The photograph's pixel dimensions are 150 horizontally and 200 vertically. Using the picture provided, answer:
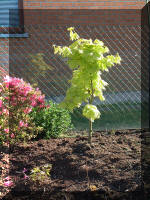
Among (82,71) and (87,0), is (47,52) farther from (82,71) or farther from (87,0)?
(82,71)

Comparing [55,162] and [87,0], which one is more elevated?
[87,0]

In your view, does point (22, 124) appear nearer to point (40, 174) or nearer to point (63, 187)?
point (40, 174)

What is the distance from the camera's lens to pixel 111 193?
2.69m

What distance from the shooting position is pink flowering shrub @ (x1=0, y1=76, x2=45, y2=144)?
3.56 meters

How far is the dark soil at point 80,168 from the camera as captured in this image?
107 inches

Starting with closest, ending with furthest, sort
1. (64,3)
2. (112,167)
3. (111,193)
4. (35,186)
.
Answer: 1. (111,193)
2. (35,186)
3. (112,167)
4. (64,3)

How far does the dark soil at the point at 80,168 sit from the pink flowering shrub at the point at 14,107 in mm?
164

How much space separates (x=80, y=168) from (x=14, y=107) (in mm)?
1120

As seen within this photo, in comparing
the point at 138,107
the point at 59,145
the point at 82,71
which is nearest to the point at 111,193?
the point at 59,145

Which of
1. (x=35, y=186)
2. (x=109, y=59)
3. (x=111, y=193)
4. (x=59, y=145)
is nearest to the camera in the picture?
(x=111, y=193)

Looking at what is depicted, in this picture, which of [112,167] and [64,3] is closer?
[112,167]

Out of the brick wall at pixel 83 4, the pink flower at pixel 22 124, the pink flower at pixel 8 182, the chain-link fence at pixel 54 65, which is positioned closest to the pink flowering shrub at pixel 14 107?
the pink flower at pixel 22 124

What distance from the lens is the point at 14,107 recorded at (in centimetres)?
366

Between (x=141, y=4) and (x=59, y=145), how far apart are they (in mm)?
6512
